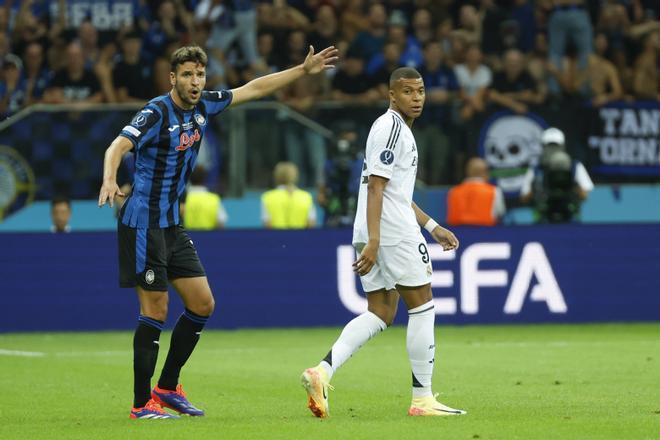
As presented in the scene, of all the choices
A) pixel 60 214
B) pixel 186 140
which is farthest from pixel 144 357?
pixel 60 214

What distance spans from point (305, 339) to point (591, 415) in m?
7.00

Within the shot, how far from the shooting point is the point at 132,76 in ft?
64.7

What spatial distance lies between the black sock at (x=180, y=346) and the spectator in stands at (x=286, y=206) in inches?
338

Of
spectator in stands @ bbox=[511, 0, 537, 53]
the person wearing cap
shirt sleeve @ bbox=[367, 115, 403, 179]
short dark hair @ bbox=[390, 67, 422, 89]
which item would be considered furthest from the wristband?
spectator in stands @ bbox=[511, 0, 537, 53]

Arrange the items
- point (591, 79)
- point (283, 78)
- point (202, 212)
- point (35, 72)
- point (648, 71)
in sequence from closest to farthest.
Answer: point (283, 78)
point (202, 212)
point (35, 72)
point (591, 79)
point (648, 71)

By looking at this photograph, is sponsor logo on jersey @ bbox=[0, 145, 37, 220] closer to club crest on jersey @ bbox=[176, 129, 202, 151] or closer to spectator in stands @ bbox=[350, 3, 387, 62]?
Answer: spectator in stands @ bbox=[350, 3, 387, 62]

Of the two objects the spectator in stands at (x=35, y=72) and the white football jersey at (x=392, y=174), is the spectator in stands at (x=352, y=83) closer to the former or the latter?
the spectator in stands at (x=35, y=72)

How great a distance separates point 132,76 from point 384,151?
463 inches

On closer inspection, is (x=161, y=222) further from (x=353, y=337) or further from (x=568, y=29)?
(x=568, y=29)

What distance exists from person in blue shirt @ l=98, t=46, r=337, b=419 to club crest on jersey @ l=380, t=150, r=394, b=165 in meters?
1.21

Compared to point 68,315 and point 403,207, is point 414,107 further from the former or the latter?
point 68,315

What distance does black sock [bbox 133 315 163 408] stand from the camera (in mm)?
8797

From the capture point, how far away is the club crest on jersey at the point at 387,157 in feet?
27.8

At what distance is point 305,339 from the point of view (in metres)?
15.3
